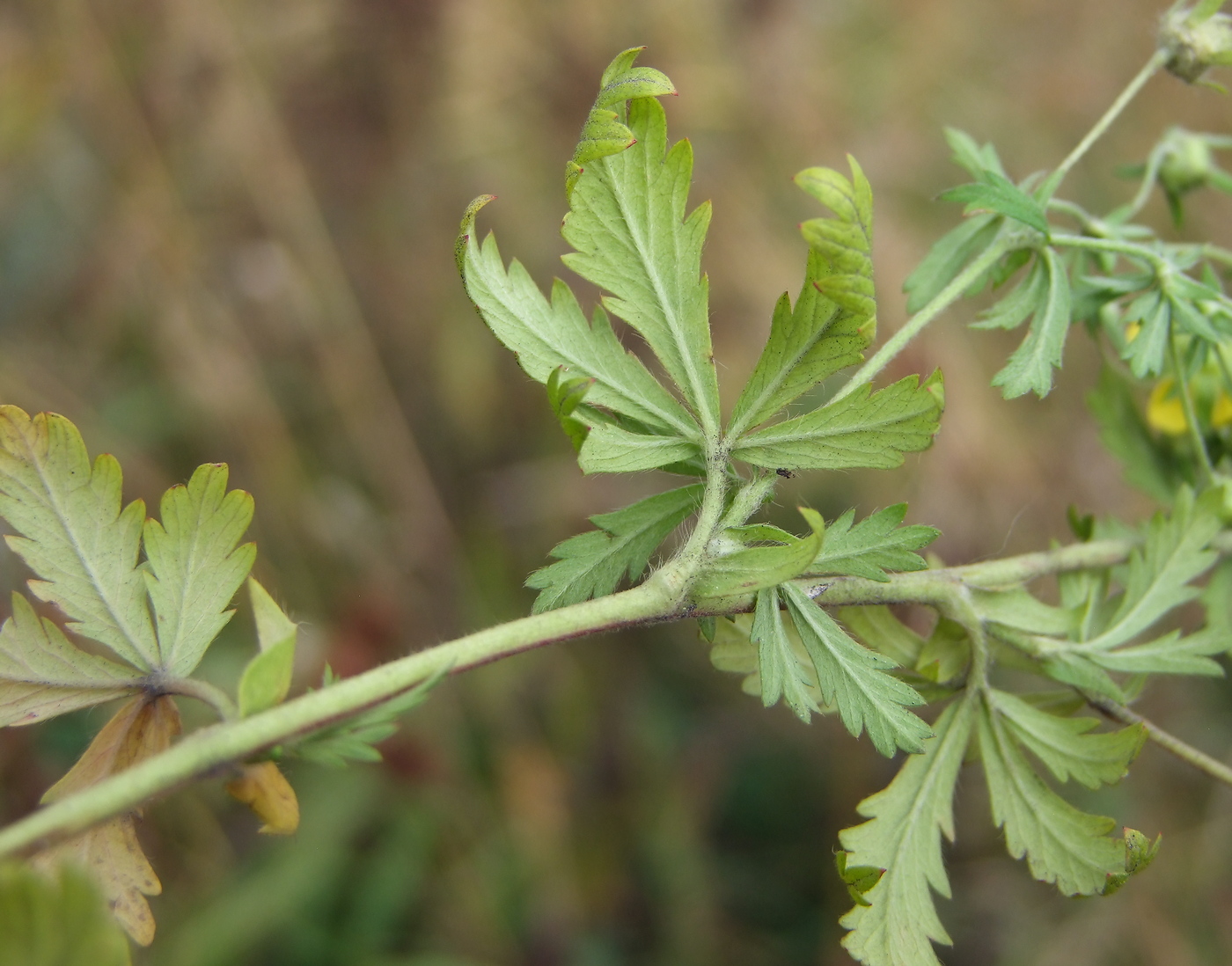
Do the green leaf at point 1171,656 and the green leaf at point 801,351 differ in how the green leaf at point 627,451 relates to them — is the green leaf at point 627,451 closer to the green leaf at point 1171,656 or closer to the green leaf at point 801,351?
the green leaf at point 801,351

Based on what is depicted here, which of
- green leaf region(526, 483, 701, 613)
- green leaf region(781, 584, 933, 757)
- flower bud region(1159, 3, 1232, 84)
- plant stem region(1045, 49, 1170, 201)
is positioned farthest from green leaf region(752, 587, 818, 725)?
flower bud region(1159, 3, 1232, 84)

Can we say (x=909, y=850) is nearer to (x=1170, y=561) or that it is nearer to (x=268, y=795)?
(x=1170, y=561)

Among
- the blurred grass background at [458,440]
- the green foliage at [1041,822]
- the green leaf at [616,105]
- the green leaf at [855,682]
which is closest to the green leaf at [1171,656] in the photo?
the green foliage at [1041,822]

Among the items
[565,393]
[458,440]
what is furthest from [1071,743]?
[458,440]

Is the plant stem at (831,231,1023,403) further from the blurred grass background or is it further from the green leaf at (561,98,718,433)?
the blurred grass background

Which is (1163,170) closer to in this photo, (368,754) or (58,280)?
(368,754)

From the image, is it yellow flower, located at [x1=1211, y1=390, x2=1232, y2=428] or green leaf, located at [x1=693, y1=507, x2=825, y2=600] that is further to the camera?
yellow flower, located at [x1=1211, y1=390, x2=1232, y2=428]

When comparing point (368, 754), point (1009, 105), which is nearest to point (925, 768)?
point (368, 754)
